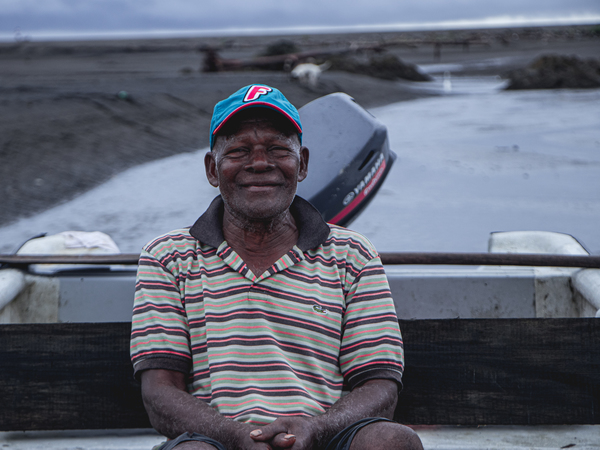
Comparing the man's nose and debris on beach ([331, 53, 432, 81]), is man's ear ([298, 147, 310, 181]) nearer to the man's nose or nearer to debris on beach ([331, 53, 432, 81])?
the man's nose

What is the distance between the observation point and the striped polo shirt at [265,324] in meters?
1.42

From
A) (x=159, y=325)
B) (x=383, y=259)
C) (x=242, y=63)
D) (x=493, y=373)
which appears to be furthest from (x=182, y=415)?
(x=242, y=63)

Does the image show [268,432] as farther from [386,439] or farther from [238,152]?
[238,152]

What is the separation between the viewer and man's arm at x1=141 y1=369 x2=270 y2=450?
131 centimetres

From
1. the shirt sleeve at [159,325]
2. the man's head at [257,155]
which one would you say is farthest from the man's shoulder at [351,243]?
the shirt sleeve at [159,325]

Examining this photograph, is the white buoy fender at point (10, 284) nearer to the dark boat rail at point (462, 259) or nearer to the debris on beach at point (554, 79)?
the dark boat rail at point (462, 259)

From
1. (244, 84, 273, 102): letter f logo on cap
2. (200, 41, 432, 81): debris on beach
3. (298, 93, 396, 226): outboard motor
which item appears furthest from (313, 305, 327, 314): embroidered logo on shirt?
(200, 41, 432, 81): debris on beach

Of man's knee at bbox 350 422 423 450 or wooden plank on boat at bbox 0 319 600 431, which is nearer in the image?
man's knee at bbox 350 422 423 450

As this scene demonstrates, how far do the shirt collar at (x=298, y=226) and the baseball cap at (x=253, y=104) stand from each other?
0.21m

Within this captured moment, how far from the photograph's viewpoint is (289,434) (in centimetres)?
127

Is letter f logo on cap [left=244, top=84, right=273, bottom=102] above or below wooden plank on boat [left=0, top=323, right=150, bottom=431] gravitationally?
above

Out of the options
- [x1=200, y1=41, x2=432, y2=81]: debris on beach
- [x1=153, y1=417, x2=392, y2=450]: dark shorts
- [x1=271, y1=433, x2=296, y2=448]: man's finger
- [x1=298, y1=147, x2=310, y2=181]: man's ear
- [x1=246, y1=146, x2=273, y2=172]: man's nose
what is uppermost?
[x1=246, y1=146, x2=273, y2=172]: man's nose

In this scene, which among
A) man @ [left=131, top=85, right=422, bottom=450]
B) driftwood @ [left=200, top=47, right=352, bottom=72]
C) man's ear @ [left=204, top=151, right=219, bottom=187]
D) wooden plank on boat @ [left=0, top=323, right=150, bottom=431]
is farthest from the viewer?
driftwood @ [left=200, top=47, right=352, bottom=72]

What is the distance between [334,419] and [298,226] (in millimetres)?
522
